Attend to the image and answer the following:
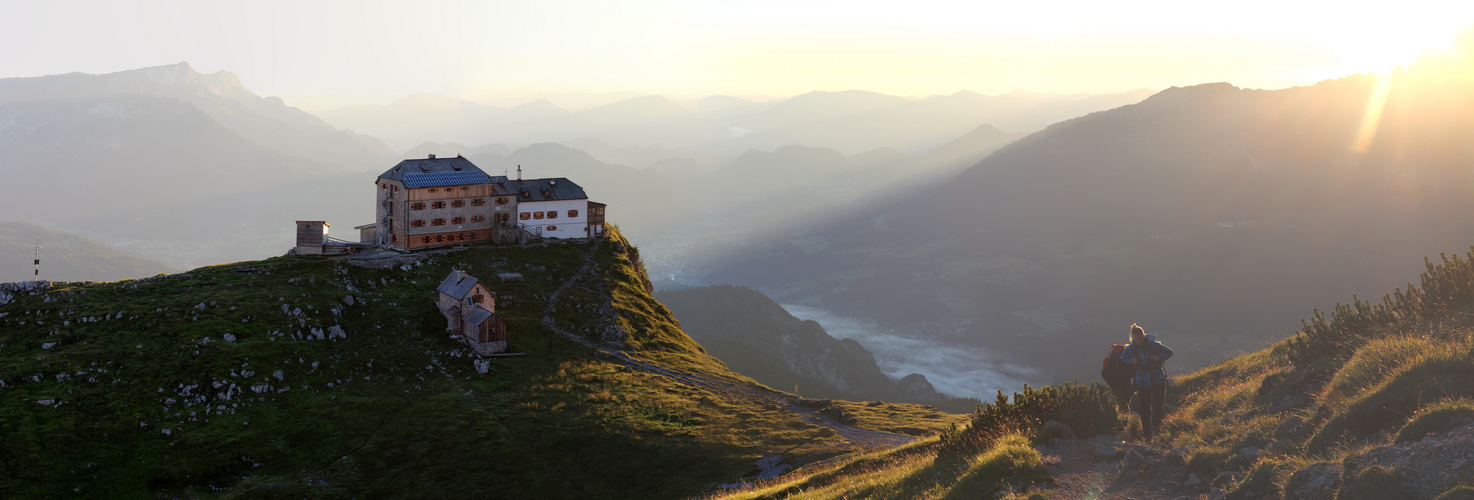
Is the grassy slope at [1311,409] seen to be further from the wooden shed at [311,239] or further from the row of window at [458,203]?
the wooden shed at [311,239]

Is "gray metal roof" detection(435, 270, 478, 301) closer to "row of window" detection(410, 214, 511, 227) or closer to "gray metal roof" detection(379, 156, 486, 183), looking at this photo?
"row of window" detection(410, 214, 511, 227)

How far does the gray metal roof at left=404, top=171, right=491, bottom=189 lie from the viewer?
9294cm

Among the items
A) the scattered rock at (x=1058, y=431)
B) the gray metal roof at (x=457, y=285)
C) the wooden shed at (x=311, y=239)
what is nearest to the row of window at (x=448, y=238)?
the wooden shed at (x=311, y=239)

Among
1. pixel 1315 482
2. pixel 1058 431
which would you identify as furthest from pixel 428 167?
pixel 1315 482

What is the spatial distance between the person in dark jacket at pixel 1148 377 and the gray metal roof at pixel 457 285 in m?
65.6

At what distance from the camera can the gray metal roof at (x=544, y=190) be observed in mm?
106125

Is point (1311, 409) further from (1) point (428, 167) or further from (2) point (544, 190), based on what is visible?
(2) point (544, 190)

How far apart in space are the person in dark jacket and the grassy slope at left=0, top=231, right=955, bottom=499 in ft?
102

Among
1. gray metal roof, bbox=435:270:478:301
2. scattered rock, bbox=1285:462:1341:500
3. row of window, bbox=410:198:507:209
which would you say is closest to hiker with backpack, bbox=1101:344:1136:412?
scattered rock, bbox=1285:462:1341:500

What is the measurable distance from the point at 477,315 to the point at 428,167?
34.3m

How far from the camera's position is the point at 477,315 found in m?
74.4

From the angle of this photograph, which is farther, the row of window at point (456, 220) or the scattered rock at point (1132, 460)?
the row of window at point (456, 220)

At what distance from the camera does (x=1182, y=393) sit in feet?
94.2

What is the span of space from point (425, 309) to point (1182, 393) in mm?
71972
